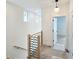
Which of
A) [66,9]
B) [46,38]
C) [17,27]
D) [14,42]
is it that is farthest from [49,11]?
[14,42]

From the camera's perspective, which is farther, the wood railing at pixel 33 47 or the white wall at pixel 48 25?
the white wall at pixel 48 25

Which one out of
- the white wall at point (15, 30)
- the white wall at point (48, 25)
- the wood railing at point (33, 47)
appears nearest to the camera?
the wood railing at point (33, 47)

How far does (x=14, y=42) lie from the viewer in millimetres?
5859

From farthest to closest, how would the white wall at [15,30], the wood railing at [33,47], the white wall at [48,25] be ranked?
the white wall at [48,25] → the white wall at [15,30] → the wood railing at [33,47]

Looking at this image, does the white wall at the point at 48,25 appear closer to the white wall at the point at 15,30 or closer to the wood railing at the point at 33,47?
the white wall at the point at 15,30

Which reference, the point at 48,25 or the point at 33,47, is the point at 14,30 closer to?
the point at 33,47

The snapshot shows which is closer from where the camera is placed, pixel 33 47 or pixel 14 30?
pixel 33 47

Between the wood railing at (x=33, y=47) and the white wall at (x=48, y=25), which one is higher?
the white wall at (x=48, y=25)

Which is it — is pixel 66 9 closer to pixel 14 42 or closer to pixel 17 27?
pixel 17 27

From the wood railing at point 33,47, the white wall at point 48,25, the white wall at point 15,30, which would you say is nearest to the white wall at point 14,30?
the white wall at point 15,30

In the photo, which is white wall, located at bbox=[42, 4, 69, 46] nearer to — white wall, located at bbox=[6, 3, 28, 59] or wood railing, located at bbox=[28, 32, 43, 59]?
white wall, located at bbox=[6, 3, 28, 59]

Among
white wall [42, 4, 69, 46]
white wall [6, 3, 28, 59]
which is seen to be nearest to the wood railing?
white wall [6, 3, 28, 59]

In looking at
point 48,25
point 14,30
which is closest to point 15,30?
point 14,30
